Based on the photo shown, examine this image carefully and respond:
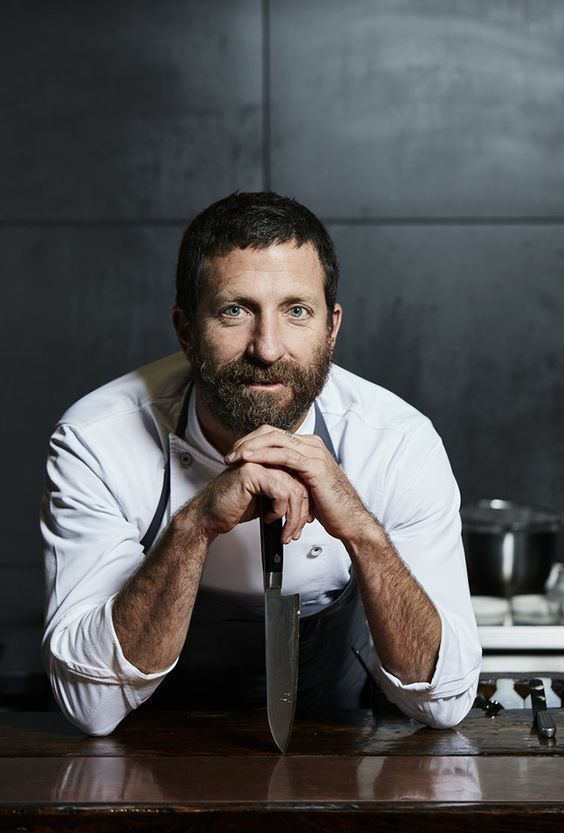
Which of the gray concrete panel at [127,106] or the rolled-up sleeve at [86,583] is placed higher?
the gray concrete panel at [127,106]

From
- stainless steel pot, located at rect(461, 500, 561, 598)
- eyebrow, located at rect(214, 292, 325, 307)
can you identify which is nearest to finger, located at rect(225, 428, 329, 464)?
eyebrow, located at rect(214, 292, 325, 307)

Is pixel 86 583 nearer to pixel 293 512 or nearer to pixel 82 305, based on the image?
pixel 293 512

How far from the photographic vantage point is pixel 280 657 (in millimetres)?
1428

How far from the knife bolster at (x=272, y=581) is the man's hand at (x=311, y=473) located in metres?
0.07

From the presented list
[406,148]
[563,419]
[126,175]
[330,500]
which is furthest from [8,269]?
[330,500]

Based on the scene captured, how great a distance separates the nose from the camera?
5.45 feet

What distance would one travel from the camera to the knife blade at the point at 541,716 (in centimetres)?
143

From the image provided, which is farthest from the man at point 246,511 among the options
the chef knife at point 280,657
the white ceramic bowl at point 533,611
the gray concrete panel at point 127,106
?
the gray concrete panel at point 127,106

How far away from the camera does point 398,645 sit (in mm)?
1547

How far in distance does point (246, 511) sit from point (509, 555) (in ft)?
4.00

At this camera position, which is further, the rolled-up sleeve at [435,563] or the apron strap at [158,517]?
the apron strap at [158,517]

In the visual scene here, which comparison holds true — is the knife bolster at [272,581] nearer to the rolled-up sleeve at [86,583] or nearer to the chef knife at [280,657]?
the chef knife at [280,657]

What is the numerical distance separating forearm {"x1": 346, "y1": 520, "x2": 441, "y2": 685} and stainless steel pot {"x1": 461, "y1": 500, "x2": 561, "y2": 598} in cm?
107

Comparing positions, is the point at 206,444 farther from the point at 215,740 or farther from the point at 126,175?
the point at 126,175
